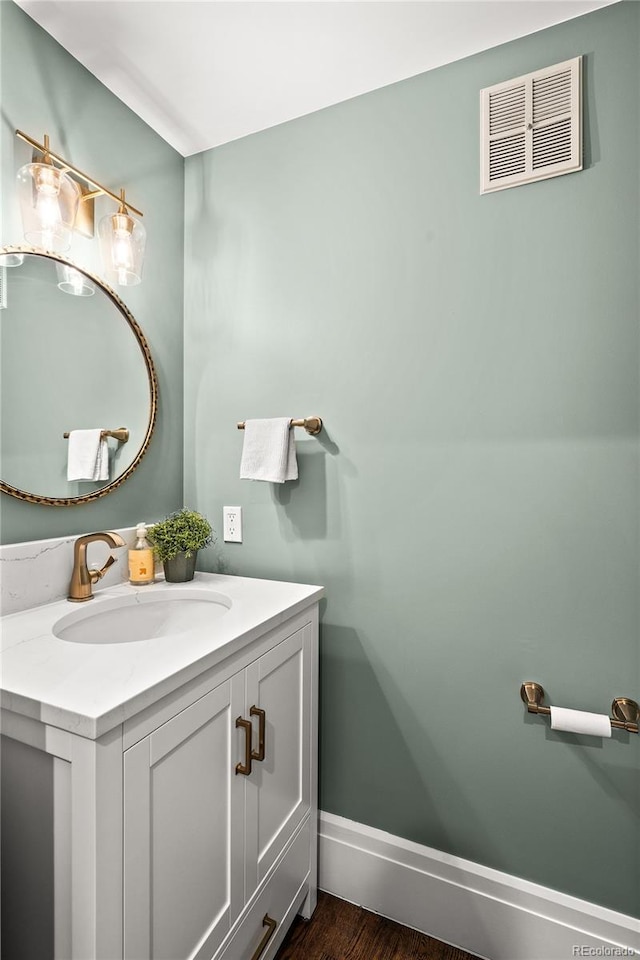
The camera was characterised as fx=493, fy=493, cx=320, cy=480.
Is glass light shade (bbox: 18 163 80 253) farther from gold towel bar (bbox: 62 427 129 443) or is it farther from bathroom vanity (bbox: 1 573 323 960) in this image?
bathroom vanity (bbox: 1 573 323 960)

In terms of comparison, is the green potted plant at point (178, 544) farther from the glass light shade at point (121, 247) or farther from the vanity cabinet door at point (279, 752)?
the glass light shade at point (121, 247)

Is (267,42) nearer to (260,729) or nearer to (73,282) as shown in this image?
(73,282)

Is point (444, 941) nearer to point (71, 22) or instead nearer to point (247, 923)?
point (247, 923)

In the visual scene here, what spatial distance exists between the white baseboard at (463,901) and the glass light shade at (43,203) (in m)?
1.80

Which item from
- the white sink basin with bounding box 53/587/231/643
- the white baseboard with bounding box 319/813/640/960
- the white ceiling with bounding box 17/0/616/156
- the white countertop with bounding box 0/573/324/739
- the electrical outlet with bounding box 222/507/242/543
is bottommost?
the white baseboard with bounding box 319/813/640/960

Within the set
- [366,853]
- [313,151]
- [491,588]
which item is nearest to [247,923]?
[366,853]

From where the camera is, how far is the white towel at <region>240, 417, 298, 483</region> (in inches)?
56.9

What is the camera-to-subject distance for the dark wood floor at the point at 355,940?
1.29m

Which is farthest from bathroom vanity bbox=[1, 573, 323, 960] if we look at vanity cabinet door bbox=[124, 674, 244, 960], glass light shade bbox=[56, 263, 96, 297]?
glass light shade bbox=[56, 263, 96, 297]

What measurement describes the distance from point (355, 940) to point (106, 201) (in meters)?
2.18

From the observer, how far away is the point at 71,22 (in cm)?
126

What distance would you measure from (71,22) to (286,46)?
55 centimetres

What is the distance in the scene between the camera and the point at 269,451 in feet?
4.82

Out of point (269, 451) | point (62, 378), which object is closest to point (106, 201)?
point (62, 378)
